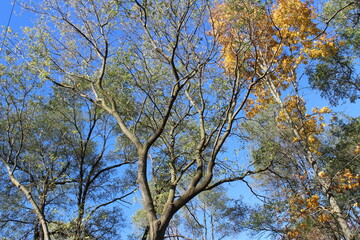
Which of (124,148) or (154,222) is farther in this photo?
(124,148)

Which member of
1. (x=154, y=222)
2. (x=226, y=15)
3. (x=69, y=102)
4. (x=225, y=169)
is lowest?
(x=154, y=222)

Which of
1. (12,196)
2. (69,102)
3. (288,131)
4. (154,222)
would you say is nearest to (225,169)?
(154,222)

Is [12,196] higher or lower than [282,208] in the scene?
higher

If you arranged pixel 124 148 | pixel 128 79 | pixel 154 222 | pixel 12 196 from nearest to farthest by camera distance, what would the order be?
1. pixel 154 222
2. pixel 128 79
3. pixel 12 196
4. pixel 124 148

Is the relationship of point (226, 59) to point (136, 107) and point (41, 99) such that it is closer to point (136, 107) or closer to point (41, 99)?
point (136, 107)

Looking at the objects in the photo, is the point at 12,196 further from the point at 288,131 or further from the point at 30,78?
the point at 288,131

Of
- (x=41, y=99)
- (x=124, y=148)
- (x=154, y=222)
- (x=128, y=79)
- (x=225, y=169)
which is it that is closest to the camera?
(x=154, y=222)

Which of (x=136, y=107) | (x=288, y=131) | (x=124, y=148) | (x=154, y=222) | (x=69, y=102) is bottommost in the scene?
(x=154, y=222)

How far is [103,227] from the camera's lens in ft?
36.7

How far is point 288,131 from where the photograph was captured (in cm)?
901

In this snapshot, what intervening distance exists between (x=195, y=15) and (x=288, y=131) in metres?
4.67

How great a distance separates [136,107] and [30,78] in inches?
131

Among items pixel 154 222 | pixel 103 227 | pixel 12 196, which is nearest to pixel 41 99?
pixel 12 196

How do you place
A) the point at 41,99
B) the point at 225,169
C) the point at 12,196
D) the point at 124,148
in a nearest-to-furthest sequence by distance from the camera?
the point at 225,169, the point at 41,99, the point at 12,196, the point at 124,148
